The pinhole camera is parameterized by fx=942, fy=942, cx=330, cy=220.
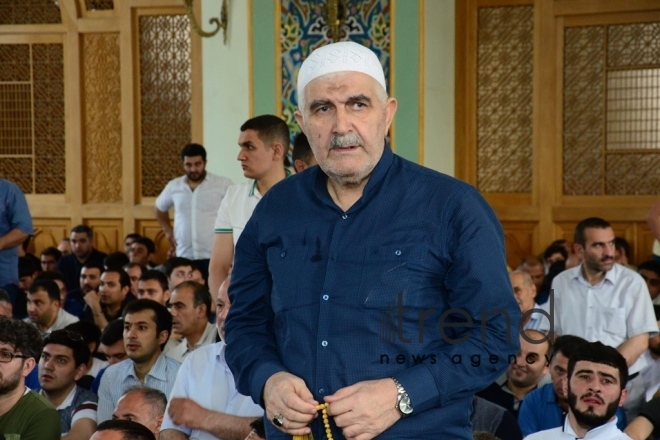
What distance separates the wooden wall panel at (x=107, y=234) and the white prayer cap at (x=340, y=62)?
690cm

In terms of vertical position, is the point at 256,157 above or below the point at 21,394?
above

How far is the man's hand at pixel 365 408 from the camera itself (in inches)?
56.2

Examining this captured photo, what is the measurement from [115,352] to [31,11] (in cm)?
494

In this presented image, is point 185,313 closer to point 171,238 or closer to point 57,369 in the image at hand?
point 57,369

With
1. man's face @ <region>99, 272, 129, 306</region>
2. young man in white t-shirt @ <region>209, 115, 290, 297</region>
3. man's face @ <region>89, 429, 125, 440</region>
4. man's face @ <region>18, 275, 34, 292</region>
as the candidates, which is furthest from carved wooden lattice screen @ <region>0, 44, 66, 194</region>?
man's face @ <region>89, 429, 125, 440</region>

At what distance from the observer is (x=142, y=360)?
3.96 metres

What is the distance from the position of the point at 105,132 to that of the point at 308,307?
7.02 m

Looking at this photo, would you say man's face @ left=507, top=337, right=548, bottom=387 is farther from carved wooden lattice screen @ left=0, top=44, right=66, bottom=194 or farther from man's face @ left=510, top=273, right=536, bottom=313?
carved wooden lattice screen @ left=0, top=44, right=66, bottom=194

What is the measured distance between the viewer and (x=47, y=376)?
3.89 metres

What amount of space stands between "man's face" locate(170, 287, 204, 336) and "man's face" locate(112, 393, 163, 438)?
1.17m

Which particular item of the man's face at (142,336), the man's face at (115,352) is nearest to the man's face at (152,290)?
the man's face at (115,352)

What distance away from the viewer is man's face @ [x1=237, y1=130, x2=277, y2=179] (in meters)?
3.56

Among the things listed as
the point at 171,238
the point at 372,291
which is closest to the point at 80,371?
the point at 372,291

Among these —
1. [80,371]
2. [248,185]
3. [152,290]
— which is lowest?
[80,371]
